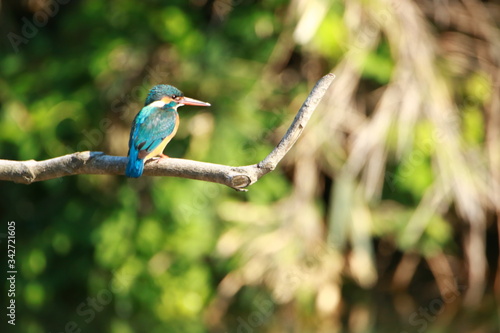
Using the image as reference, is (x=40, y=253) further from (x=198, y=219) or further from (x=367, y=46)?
(x=367, y=46)

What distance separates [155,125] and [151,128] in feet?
0.12

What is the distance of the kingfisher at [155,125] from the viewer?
8.85 ft

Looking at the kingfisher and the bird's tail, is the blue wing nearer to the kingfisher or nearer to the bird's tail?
the kingfisher

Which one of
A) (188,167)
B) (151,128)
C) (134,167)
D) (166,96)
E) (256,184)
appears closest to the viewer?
(188,167)

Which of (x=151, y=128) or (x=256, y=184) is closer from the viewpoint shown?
(x=151, y=128)

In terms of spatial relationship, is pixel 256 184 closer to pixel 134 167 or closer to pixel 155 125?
pixel 155 125

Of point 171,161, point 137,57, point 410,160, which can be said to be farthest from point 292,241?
point 171,161

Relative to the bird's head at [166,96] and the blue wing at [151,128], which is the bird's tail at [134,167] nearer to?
the blue wing at [151,128]

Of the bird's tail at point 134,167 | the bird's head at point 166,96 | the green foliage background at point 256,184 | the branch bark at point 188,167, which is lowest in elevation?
the green foliage background at point 256,184

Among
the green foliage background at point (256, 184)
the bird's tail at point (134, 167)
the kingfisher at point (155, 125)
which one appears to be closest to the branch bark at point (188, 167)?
the bird's tail at point (134, 167)

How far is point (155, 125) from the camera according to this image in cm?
296

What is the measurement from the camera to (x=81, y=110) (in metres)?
5.91

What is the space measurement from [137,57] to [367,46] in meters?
1.79

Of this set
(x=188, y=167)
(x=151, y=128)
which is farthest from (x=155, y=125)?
(x=188, y=167)
